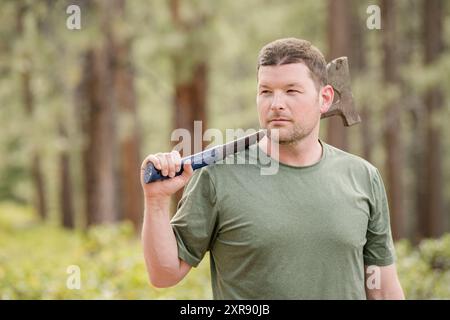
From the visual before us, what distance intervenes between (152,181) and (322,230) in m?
0.73

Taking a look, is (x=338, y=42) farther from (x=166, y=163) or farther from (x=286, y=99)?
(x=166, y=163)

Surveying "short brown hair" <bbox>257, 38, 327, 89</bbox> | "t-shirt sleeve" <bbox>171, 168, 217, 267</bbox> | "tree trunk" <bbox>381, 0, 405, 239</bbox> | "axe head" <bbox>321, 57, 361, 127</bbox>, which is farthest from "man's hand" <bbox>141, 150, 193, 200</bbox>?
"tree trunk" <bbox>381, 0, 405, 239</bbox>

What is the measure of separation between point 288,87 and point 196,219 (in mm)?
683

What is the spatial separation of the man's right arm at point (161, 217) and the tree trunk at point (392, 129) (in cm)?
1279

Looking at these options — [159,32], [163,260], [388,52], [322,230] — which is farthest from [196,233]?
[388,52]

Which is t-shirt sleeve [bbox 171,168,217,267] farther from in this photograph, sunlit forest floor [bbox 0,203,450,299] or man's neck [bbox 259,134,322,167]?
sunlit forest floor [bbox 0,203,450,299]

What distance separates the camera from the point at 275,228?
9.43 feet

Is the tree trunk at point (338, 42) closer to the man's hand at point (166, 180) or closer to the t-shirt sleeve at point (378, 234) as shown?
the t-shirt sleeve at point (378, 234)

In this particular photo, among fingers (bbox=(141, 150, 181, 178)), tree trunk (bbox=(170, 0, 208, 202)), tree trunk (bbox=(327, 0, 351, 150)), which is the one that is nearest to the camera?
fingers (bbox=(141, 150, 181, 178))

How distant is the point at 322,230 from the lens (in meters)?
2.91

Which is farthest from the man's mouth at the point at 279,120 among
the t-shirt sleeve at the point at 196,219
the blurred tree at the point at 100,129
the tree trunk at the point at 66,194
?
the tree trunk at the point at 66,194

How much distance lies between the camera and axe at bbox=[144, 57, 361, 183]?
294 centimetres

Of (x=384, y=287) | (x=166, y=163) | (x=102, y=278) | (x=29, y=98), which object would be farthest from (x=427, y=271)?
(x=29, y=98)

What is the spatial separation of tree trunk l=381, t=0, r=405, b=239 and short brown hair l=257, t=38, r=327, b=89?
1244 centimetres
